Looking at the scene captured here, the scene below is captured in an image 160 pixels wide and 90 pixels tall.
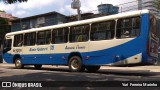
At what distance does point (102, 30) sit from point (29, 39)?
7560 millimetres

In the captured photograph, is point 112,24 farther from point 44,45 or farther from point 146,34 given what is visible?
point 44,45

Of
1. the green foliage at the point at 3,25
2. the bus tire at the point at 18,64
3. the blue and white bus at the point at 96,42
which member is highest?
the green foliage at the point at 3,25

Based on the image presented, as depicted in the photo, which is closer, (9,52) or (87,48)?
(87,48)

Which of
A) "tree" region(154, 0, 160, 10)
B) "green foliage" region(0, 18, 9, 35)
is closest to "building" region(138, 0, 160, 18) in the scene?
"tree" region(154, 0, 160, 10)

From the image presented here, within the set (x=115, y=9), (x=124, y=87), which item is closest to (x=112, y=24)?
(x=124, y=87)

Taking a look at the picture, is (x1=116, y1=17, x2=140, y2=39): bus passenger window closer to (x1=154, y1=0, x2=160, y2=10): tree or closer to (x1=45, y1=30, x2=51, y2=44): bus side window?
(x1=45, y1=30, x2=51, y2=44): bus side window

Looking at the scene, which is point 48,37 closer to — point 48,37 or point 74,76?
point 48,37

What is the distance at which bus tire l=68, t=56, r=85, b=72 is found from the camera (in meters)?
19.2

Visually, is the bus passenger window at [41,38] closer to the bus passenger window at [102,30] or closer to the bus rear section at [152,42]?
the bus passenger window at [102,30]

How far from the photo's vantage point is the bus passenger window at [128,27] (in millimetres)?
16219

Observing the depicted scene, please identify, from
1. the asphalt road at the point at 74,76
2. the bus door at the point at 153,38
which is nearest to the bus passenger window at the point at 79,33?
the asphalt road at the point at 74,76

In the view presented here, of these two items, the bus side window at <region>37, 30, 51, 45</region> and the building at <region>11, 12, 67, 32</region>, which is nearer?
the bus side window at <region>37, 30, 51, 45</region>

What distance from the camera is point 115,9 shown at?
34.6m

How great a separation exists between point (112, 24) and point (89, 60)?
250 centimetres
